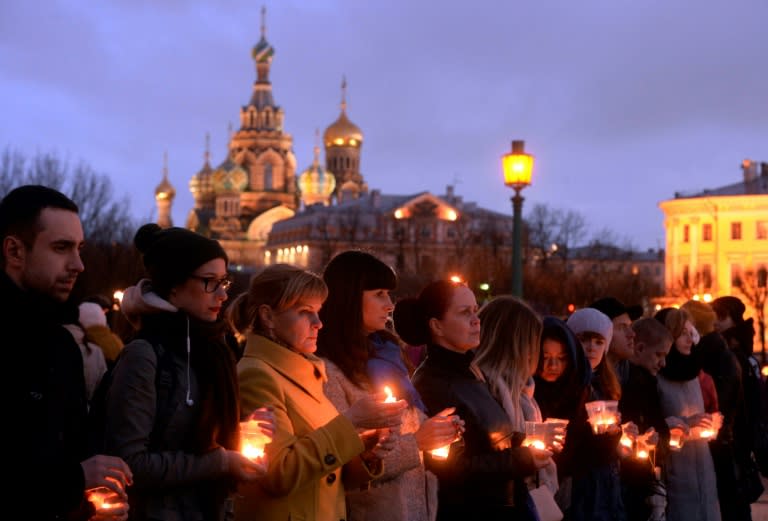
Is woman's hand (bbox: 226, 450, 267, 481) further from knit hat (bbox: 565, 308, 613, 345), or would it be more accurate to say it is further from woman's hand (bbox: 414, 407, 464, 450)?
knit hat (bbox: 565, 308, 613, 345)

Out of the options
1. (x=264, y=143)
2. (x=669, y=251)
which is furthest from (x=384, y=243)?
(x=264, y=143)

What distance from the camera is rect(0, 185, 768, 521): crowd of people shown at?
4.16 metres

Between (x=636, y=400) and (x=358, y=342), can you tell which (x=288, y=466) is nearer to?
(x=358, y=342)

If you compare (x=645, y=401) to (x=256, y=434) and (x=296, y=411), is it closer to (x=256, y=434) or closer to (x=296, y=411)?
(x=296, y=411)

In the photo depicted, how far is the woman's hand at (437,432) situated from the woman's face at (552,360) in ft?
7.43

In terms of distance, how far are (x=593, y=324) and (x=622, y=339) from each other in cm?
87

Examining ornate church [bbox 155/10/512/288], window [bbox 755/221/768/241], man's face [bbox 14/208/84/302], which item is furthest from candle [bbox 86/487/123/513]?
ornate church [bbox 155/10/512/288]

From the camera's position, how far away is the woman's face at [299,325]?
5.32 meters

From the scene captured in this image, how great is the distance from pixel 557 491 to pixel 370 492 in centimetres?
239

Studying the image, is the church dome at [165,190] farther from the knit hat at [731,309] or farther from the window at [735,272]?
the knit hat at [731,309]

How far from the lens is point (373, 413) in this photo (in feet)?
16.6

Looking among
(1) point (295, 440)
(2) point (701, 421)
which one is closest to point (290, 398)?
(1) point (295, 440)

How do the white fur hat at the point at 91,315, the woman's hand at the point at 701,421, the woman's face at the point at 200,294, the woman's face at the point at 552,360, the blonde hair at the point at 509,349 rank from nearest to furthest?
the woman's face at the point at 200,294, the blonde hair at the point at 509,349, the woman's face at the point at 552,360, the woman's hand at the point at 701,421, the white fur hat at the point at 91,315

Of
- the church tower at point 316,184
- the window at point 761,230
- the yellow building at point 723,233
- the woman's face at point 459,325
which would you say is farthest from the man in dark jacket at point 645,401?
the church tower at point 316,184
